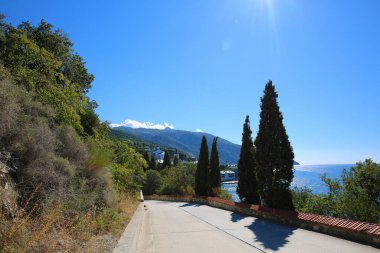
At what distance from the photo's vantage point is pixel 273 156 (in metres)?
15.1

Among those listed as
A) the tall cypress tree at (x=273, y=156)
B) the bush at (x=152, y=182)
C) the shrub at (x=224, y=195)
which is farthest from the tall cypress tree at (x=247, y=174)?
the bush at (x=152, y=182)

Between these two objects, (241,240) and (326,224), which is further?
(326,224)

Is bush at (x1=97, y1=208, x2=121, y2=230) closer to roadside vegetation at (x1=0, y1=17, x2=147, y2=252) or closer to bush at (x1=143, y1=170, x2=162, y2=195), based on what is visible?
roadside vegetation at (x1=0, y1=17, x2=147, y2=252)

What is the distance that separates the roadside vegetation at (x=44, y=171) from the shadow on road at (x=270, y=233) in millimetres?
4226

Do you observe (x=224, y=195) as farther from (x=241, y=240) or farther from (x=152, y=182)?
(x=152, y=182)

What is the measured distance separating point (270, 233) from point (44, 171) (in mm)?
7476

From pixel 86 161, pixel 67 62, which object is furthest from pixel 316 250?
pixel 67 62

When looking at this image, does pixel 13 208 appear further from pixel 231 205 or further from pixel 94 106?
pixel 231 205

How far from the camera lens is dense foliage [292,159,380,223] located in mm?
12281

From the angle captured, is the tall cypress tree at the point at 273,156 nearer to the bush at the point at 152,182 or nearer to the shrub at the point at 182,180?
the shrub at the point at 182,180

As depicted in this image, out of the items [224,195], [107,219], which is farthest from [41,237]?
[224,195]

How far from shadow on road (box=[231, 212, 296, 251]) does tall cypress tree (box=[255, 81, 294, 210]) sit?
1.87 metres

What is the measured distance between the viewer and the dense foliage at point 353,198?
40.3 ft

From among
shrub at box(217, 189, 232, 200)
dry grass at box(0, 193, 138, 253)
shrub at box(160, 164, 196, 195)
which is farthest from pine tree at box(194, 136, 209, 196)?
dry grass at box(0, 193, 138, 253)
